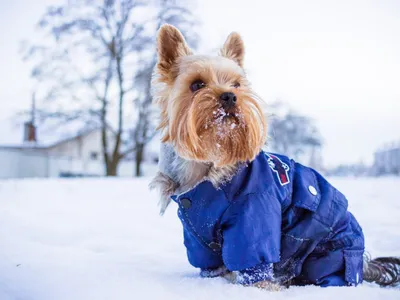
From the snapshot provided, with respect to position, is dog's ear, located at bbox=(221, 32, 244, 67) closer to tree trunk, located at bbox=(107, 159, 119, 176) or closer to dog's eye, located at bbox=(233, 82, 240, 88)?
dog's eye, located at bbox=(233, 82, 240, 88)

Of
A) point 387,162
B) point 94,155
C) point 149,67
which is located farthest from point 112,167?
point 94,155

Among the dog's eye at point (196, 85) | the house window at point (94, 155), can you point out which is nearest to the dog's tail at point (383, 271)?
the dog's eye at point (196, 85)

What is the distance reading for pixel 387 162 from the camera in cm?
2164

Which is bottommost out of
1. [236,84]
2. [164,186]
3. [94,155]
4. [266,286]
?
[94,155]

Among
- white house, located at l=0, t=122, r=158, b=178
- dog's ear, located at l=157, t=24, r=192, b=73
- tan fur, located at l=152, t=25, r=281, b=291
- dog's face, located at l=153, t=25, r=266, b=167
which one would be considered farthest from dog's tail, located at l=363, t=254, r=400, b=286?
white house, located at l=0, t=122, r=158, b=178

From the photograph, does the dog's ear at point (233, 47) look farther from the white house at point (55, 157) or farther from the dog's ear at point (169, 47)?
the white house at point (55, 157)

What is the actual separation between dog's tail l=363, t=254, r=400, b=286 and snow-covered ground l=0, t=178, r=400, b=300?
116mm

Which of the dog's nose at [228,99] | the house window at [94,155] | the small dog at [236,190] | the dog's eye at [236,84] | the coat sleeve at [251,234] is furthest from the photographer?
the house window at [94,155]

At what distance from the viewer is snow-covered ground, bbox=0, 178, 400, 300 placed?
6.62 ft

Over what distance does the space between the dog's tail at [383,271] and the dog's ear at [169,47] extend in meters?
2.41

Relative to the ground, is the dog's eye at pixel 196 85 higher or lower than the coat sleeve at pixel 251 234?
higher

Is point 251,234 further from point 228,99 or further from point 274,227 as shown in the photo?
point 228,99

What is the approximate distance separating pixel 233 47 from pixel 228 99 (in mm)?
931

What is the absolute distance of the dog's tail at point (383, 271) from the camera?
9.71 feet
